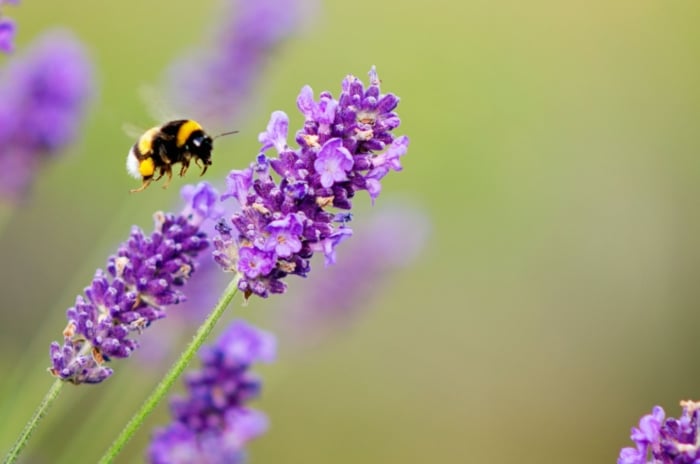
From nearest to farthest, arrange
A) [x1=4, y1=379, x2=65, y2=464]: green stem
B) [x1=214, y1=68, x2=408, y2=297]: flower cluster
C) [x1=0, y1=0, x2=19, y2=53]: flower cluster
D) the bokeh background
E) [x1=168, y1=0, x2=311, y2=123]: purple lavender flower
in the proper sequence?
[x1=4, y1=379, x2=65, y2=464]: green stem < [x1=214, y1=68, x2=408, y2=297]: flower cluster < [x1=0, y1=0, x2=19, y2=53]: flower cluster < [x1=168, y1=0, x2=311, y2=123]: purple lavender flower < the bokeh background

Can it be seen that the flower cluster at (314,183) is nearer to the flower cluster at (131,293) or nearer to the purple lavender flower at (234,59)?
the flower cluster at (131,293)

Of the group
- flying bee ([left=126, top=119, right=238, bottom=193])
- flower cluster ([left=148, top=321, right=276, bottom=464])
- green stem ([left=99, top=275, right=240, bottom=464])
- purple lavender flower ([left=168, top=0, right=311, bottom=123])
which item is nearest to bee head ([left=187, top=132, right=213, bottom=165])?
flying bee ([left=126, top=119, right=238, bottom=193])

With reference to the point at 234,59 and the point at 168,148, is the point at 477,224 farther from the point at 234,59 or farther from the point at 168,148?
the point at 168,148

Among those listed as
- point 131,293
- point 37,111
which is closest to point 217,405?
point 131,293

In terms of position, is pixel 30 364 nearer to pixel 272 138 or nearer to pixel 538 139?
pixel 272 138

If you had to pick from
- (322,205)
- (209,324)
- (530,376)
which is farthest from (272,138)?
(530,376)

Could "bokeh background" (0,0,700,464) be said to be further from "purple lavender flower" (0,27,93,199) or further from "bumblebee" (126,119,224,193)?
"bumblebee" (126,119,224,193)
